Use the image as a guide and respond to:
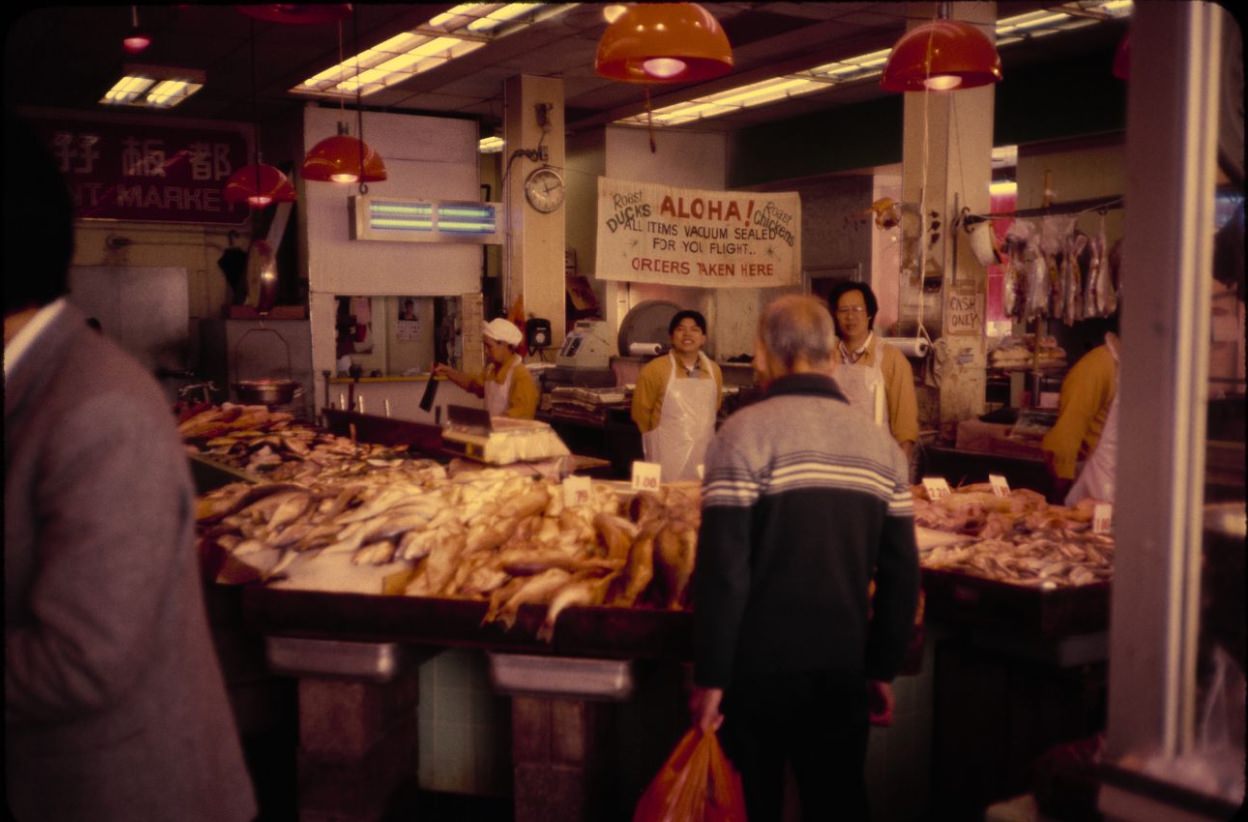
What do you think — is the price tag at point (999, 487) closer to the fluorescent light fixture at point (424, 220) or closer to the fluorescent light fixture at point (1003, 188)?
the fluorescent light fixture at point (424, 220)

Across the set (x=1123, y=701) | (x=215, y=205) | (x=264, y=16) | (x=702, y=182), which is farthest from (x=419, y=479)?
(x=702, y=182)

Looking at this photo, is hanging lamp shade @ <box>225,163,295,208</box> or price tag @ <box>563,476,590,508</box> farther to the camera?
hanging lamp shade @ <box>225,163,295,208</box>

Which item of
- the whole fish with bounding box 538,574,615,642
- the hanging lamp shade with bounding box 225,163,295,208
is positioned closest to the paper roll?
the whole fish with bounding box 538,574,615,642

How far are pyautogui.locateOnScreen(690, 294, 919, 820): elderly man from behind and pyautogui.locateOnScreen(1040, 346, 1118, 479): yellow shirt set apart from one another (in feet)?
8.15

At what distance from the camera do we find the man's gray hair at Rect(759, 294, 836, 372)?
2924mm

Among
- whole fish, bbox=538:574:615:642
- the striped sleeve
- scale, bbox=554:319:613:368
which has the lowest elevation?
whole fish, bbox=538:574:615:642

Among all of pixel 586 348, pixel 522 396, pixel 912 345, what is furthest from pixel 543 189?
pixel 912 345

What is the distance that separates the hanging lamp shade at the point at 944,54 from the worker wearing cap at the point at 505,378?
12.2ft

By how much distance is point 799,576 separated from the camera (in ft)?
9.14

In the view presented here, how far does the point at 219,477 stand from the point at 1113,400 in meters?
4.49

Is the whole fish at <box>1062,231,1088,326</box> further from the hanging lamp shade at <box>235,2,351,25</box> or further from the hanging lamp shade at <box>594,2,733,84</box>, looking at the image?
the hanging lamp shade at <box>235,2,351,25</box>

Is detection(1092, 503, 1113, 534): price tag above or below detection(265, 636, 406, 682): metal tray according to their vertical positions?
above

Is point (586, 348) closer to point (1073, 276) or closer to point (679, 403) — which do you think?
point (679, 403)

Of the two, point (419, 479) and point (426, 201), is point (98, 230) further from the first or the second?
point (419, 479)
